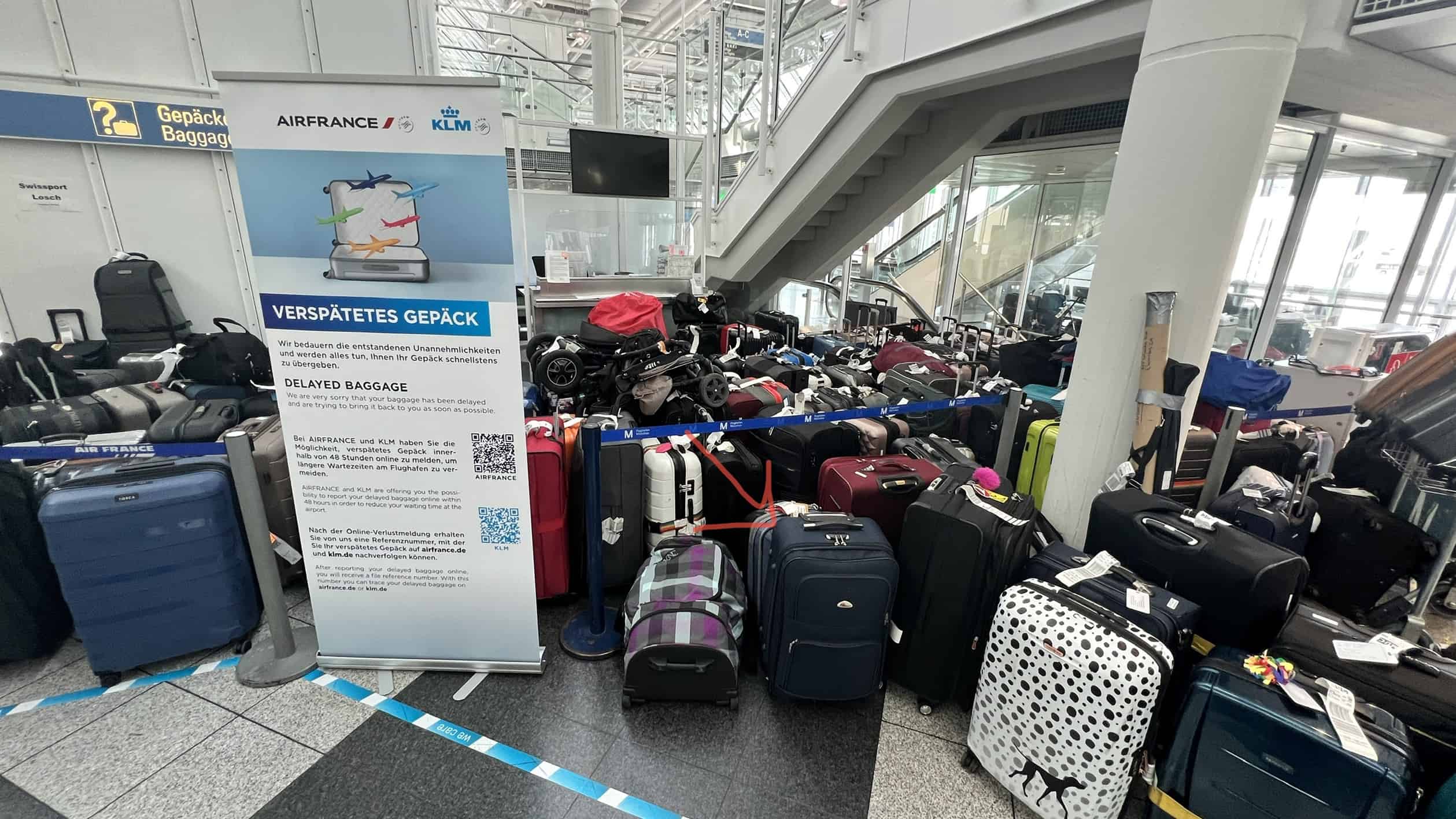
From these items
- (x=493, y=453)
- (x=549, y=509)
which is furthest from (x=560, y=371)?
(x=493, y=453)

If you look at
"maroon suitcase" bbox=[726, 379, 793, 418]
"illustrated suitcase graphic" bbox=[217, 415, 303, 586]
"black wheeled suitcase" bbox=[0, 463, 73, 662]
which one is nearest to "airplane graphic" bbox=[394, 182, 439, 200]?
"illustrated suitcase graphic" bbox=[217, 415, 303, 586]

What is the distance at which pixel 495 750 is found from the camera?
193 centimetres

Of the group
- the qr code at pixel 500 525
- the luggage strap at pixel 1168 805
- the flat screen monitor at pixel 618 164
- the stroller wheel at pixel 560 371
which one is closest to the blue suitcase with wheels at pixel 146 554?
the qr code at pixel 500 525

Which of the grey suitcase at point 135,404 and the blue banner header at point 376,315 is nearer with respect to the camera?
the blue banner header at point 376,315

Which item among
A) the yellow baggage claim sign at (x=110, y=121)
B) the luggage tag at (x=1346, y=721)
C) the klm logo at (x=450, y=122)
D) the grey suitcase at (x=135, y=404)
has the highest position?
the yellow baggage claim sign at (x=110, y=121)

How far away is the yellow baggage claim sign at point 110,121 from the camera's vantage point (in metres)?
4.02

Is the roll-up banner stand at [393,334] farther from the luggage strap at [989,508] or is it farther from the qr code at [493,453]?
the luggage strap at [989,508]

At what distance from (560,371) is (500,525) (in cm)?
210

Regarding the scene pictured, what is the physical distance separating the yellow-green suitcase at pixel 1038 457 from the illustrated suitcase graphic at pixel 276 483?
3.40 m

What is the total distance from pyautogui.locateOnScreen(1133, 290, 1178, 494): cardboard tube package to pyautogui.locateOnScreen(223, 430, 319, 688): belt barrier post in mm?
3231

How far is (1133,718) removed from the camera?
152 cm

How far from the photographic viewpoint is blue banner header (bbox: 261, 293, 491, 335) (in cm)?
179

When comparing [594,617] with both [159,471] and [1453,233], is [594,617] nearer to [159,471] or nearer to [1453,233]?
[159,471]

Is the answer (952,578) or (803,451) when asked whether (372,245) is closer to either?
(803,451)
